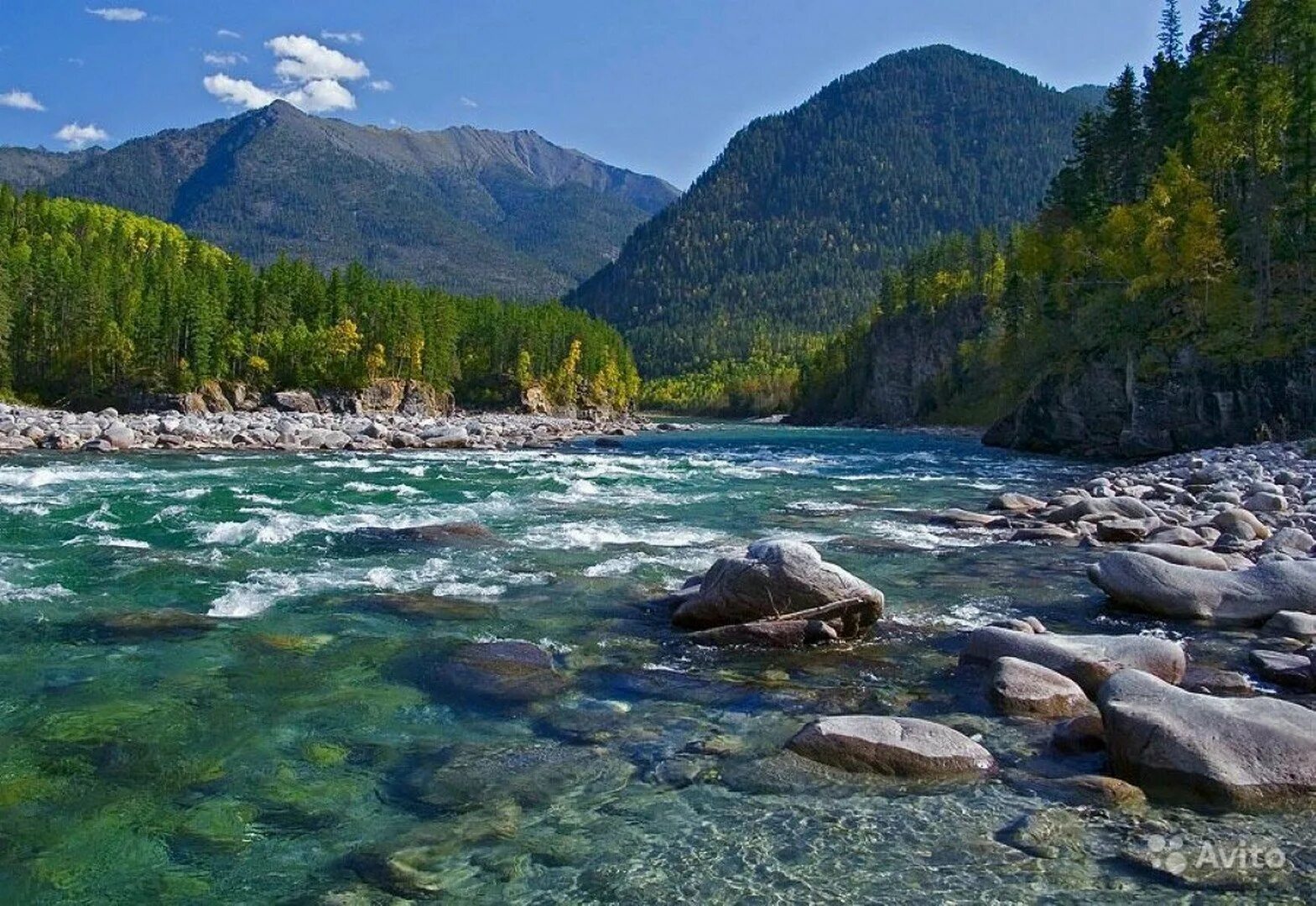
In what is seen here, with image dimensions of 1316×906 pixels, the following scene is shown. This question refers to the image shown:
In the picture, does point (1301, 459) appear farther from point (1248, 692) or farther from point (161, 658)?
point (161, 658)

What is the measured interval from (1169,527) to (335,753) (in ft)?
57.1

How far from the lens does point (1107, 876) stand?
5980 mm

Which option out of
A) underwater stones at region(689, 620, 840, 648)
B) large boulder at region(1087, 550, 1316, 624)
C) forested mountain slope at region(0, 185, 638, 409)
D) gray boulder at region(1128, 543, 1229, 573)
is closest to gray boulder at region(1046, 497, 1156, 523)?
gray boulder at region(1128, 543, 1229, 573)

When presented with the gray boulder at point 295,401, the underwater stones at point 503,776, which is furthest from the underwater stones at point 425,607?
the gray boulder at point 295,401

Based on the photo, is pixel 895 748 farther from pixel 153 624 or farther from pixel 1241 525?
pixel 1241 525

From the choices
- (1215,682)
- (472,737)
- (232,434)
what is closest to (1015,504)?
(1215,682)

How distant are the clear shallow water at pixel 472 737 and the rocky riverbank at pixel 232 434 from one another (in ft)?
95.9

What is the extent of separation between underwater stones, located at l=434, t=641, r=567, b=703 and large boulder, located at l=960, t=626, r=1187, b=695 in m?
4.84

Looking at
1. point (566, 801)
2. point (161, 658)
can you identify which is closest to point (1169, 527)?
point (566, 801)

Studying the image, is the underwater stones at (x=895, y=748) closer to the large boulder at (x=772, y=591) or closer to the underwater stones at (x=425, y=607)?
the large boulder at (x=772, y=591)

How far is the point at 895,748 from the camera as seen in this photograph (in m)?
7.75

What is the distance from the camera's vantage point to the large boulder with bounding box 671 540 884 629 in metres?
12.0

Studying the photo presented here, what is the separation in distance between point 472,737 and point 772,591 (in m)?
4.85

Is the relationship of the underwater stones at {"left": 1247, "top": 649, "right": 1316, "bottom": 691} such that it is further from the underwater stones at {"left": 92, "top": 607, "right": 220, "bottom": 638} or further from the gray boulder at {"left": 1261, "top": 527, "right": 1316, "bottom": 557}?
the underwater stones at {"left": 92, "top": 607, "right": 220, "bottom": 638}
